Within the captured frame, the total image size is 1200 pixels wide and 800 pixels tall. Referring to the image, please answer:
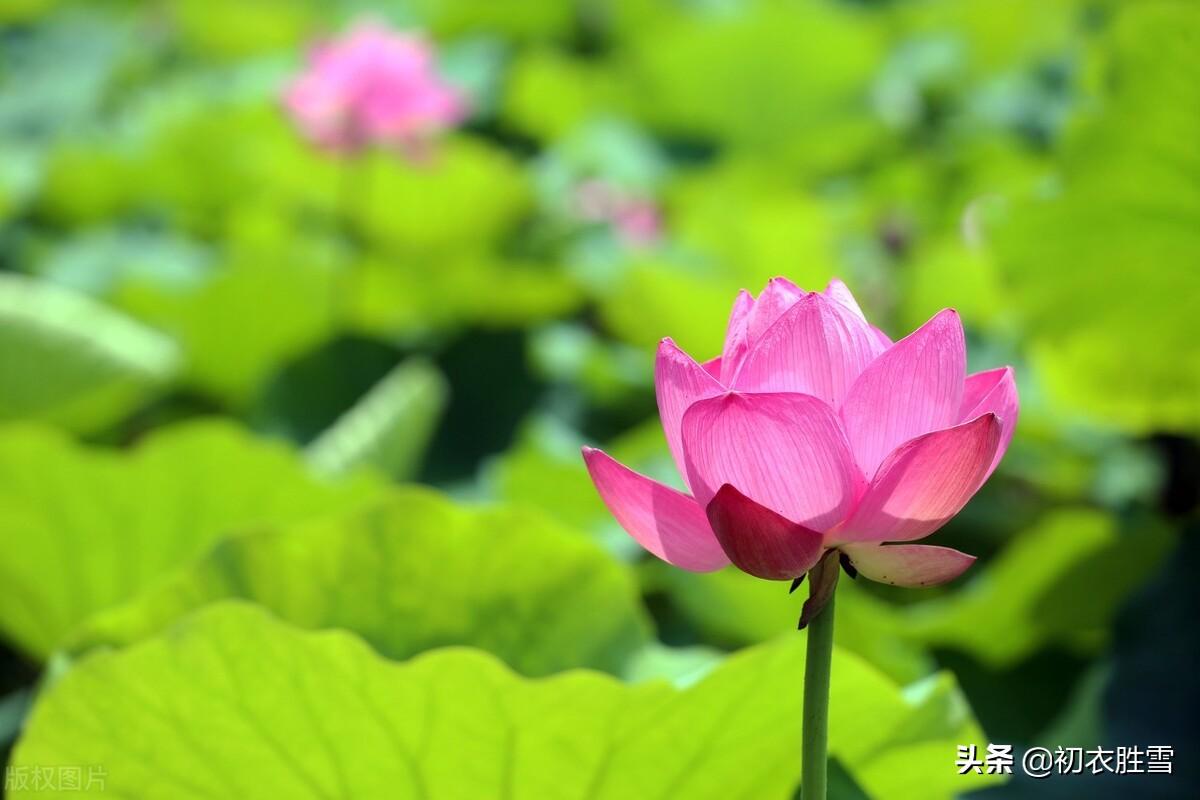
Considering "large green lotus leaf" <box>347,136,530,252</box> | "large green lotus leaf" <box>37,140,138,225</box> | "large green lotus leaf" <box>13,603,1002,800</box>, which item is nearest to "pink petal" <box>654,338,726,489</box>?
"large green lotus leaf" <box>13,603,1002,800</box>

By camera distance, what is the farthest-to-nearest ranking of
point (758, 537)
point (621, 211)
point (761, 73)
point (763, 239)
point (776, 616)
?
point (761, 73) → point (621, 211) → point (763, 239) → point (776, 616) → point (758, 537)

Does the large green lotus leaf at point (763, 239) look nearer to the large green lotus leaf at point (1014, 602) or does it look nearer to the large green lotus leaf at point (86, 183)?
the large green lotus leaf at point (1014, 602)

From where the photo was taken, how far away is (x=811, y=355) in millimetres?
429

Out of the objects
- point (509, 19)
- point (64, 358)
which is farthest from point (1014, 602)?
point (509, 19)

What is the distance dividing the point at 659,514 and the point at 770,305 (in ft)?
0.30

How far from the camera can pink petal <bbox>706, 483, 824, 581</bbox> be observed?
1.31 ft

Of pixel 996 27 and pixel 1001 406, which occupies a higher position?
pixel 996 27

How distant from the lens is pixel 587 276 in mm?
1645

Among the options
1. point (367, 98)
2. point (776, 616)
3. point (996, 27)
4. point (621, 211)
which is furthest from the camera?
point (996, 27)

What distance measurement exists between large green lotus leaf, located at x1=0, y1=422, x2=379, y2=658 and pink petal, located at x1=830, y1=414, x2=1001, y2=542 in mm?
572

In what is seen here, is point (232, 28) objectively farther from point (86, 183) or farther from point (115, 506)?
point (115, 506)

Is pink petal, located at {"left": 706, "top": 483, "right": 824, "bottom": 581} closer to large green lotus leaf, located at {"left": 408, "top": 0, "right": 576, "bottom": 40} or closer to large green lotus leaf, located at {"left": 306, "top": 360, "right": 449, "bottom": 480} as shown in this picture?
large green lotus leaf, located at {"left": 306, "top": 360, "right": 449, "bottom": 480}

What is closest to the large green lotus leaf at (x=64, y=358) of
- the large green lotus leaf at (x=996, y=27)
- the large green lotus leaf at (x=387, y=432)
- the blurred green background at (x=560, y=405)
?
the blurred green background at (x=560, y=405)
